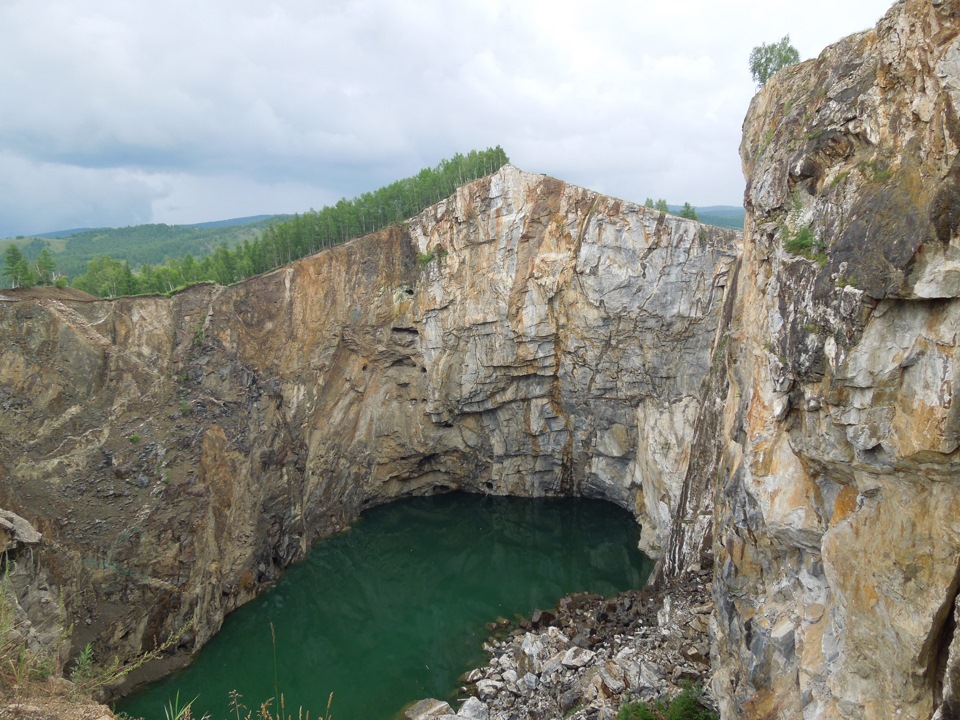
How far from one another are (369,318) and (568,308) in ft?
33.5

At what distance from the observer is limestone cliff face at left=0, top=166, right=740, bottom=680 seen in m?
20.1

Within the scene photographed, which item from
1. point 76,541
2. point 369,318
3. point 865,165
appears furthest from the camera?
point 369,318

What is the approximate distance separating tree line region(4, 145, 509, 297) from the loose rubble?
23.2 m

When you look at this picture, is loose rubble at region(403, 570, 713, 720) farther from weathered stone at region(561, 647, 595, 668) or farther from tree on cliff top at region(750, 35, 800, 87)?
tree on cliff top at region(750, 35, 800, 87)

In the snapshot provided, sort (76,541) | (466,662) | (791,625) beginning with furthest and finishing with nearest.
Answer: (466,662)
(76,541)
(791,625)

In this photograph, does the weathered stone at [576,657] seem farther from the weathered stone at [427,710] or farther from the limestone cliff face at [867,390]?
the limestone cliff face at [867,390]

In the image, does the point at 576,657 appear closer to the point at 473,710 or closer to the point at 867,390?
the point at 473,710

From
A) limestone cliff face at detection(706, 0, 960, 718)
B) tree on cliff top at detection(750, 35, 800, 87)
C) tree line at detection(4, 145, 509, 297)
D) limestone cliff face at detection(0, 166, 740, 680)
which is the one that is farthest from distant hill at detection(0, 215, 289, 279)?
limestone cliff face at detection(706, 0, 960, 718)

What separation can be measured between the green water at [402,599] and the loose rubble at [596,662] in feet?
5.21

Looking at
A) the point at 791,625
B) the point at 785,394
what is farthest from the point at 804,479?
the point at 791,625

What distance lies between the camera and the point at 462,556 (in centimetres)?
2844

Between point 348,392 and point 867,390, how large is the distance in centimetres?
2501

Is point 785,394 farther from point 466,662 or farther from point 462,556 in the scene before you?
point 462,556

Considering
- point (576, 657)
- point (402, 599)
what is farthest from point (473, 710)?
point (402, 599)
